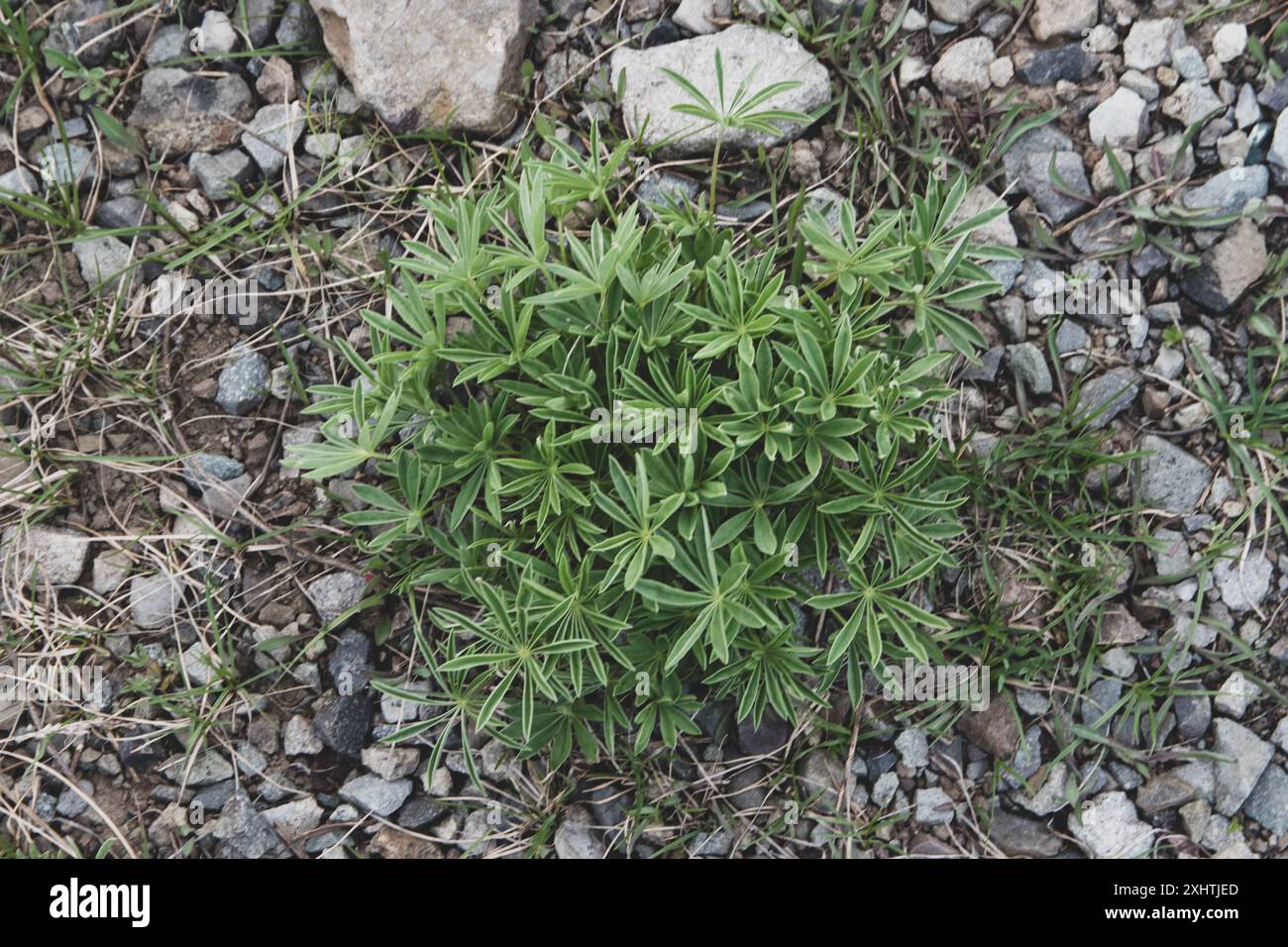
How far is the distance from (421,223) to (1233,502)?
2959 millimetres

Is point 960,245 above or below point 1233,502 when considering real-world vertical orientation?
above

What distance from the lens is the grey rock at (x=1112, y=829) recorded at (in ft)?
11.4

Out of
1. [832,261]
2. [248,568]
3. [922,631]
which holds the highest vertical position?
[832,261]

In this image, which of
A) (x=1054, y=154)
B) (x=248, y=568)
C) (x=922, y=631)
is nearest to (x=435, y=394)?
(x=248, y=568)

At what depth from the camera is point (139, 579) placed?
3660 mm

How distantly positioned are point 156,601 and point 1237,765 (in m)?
3.67

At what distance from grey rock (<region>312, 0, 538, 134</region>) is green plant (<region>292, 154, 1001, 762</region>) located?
62 centimetres

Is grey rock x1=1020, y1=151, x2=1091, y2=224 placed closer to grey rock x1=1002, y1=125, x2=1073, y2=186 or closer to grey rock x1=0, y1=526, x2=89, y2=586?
grey rock x1=1002, y1=125, x2=1073, y2=186

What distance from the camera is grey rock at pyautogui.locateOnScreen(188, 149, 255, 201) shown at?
151 inches

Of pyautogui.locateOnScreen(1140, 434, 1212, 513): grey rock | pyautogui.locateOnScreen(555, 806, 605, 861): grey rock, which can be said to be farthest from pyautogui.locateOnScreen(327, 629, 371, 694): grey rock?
pyautogui.locateOnScreen(1140, 434, 1212, 513): grey rock

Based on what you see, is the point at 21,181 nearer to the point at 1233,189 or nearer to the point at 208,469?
the point at 208,469

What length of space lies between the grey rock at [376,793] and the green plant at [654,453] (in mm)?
393

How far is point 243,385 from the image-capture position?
3.72 metres

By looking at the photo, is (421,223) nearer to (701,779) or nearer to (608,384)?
(608,384)
